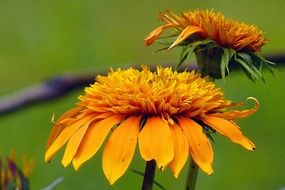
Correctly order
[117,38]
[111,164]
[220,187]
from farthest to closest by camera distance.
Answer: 1. [117,38]
2. [220,187]
3. [111,164]

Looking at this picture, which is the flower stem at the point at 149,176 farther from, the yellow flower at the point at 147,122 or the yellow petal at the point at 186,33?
the yellow petal at the point at 186,33

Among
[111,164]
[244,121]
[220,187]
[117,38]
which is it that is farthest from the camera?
[117,38]

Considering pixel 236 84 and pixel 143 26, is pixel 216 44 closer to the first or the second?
pixel 236 84

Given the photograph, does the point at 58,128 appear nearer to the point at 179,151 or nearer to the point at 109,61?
the point at 179,151

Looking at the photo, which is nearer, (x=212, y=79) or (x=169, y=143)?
(x=169, y=143)

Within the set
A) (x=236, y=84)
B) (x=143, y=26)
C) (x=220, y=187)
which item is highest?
(x=143, y=26)

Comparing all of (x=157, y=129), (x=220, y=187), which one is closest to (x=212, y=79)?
(x=157, y=129)

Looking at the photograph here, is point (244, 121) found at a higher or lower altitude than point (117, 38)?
lower
